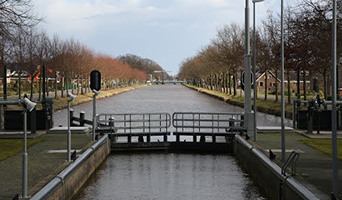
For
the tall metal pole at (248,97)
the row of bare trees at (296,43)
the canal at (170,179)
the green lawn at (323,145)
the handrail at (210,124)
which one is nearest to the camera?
the canal at (170,179)

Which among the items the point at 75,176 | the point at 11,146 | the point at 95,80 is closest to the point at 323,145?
the point at 95,80

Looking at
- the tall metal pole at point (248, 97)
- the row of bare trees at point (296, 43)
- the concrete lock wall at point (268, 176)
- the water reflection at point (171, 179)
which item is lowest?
the water reflection at point (171, 179)

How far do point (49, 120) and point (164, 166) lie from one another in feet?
29.0

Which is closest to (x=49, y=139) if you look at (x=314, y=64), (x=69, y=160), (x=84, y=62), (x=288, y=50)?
(x=69, y=160)

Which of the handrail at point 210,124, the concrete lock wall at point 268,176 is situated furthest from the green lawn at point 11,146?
the concrete lock wall at point 268,176

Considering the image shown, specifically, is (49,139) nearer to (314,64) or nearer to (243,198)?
(243,198)

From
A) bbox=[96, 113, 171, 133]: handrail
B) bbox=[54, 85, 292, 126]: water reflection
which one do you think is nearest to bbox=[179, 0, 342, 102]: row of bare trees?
bbox=[54, 85, 292, 126]: water reflection

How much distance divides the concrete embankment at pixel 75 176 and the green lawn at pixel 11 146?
8.71ft

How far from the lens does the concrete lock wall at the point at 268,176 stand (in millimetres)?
12109

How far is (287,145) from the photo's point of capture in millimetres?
22062

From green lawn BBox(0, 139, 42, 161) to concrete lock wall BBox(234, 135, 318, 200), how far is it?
7839 mm

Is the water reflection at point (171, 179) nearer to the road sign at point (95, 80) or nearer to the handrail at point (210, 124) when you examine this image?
the handrail at point (210, 124)

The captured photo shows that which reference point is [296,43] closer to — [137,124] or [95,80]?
[137,124]

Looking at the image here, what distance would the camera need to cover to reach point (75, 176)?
15523mm
